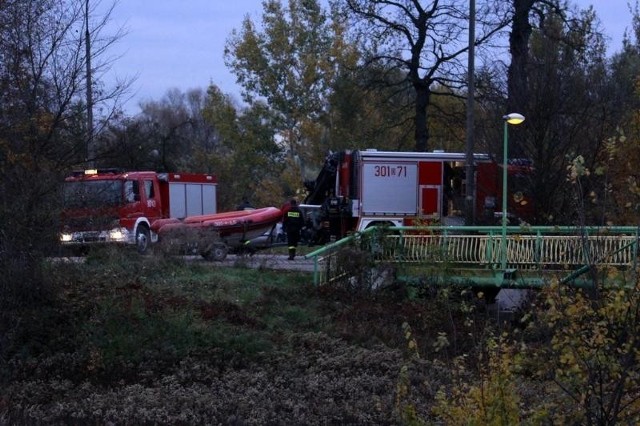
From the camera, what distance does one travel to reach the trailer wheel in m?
21.2

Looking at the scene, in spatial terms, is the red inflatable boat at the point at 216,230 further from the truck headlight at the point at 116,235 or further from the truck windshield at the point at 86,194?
the truck windshield at the point at 86,194

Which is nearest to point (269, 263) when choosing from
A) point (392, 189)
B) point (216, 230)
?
point (216, 230)

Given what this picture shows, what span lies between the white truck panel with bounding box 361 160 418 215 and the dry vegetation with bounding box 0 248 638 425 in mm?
9715

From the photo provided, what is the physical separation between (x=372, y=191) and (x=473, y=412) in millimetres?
21881

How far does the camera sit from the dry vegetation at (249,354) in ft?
19.6

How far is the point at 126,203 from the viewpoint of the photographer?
22828 millimetres

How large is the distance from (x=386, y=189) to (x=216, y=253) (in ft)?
23.7

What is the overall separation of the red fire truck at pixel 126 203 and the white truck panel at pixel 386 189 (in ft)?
19.6

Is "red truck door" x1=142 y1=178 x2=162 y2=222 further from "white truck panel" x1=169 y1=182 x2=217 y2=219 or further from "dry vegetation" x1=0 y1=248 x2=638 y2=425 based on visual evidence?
"dry vegetation" x1=0 y1=248 x2=638 y2=425

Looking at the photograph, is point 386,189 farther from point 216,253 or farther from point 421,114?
point 421,114

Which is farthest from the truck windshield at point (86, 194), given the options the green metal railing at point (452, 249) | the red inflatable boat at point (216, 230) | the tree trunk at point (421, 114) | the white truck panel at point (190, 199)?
the tree trunk at point (421, 114)

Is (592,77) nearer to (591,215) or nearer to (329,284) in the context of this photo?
(329,284)

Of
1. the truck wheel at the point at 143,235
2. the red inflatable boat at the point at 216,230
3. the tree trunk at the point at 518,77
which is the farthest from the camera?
the tree trunk at the point at 518,77

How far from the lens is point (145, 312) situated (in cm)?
1341
